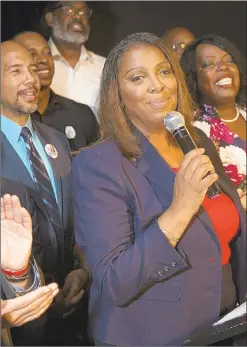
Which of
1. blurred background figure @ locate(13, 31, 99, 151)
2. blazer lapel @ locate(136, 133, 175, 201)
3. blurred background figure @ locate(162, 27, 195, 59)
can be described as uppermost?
blurred background figure @ locate(162, 27, 195, 59)

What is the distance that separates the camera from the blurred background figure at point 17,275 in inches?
46.5

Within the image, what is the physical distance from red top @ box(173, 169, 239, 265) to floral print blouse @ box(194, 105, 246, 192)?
0.53 metres

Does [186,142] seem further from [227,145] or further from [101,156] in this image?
[227,145]

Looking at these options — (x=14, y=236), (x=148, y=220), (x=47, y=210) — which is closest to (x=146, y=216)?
(x=148, y=220)

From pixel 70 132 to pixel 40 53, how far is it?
332 mm

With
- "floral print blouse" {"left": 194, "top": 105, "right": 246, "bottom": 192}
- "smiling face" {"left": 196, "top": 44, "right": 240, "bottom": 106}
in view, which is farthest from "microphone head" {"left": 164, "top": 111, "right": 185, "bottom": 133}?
"smiling face" {"left": 196, "top": 44, "right": 240, "bottom": 106}

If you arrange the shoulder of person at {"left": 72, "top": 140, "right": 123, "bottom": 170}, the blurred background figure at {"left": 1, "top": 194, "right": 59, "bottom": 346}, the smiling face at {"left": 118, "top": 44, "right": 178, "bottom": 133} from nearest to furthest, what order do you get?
the blurred background figure at {"left": 1, "top": 194, "right": 59, "bottom": 346} < the shoulder of person at {"left": 72, "top": 140, "right": 123, "bottom": 170} < the smiling face at {"left": 118, "top": 44, "right": 178, "bottom": 133}

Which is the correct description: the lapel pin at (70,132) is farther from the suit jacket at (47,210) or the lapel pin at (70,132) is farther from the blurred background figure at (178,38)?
the blurred background figure at (178,38)

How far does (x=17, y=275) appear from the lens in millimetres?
1249

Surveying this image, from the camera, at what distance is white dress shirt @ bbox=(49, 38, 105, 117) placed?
2.24m

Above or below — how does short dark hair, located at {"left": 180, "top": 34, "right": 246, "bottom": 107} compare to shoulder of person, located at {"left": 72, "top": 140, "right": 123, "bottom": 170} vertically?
above

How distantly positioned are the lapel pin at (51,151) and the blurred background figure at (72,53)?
0.38 metres

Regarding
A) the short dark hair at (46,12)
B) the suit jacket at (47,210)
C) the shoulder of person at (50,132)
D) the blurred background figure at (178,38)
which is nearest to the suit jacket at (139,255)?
the suit jacket at (47,210)

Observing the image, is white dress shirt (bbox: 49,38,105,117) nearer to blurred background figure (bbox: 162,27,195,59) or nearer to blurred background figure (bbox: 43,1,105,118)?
blurred background figure (bbox: 43,1,105,118)
